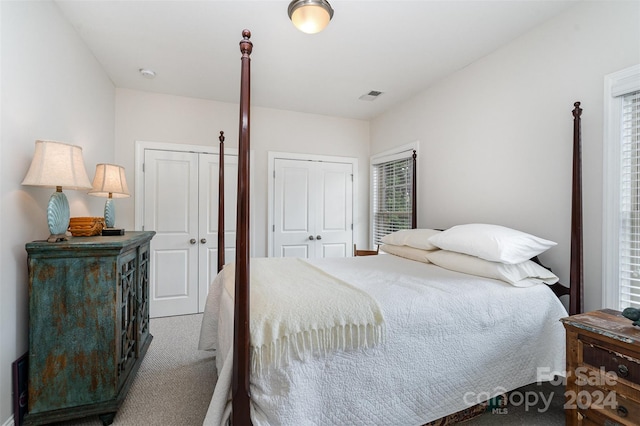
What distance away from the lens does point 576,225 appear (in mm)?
1845

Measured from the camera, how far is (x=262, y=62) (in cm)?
283

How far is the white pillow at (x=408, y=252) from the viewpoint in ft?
8.38

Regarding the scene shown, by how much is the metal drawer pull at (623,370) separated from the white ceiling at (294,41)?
2.24 m

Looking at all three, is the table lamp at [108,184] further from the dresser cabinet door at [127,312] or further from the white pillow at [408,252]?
the white pillow at [408,252]

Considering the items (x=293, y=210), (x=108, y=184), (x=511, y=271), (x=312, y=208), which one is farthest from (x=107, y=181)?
(x=511, y=271)

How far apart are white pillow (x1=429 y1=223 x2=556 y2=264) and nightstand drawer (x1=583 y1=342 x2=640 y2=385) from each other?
566 millimetres

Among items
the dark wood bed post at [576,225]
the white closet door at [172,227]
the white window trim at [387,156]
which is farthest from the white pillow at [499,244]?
the white closet door at [172,227]

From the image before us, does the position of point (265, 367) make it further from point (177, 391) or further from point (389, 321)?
point (177, 391)

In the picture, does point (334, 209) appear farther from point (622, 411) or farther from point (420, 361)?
point (622, 411)

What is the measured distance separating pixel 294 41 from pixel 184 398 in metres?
2.83

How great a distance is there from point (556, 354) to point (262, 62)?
3.22 m

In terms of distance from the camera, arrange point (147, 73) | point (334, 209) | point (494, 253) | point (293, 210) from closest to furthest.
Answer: point (494, 253) → point (147, 73) → point (293, 210) → point (334, 209)

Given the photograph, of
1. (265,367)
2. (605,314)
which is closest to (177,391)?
(265,367)

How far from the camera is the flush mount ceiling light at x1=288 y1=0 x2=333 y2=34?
1854mm
